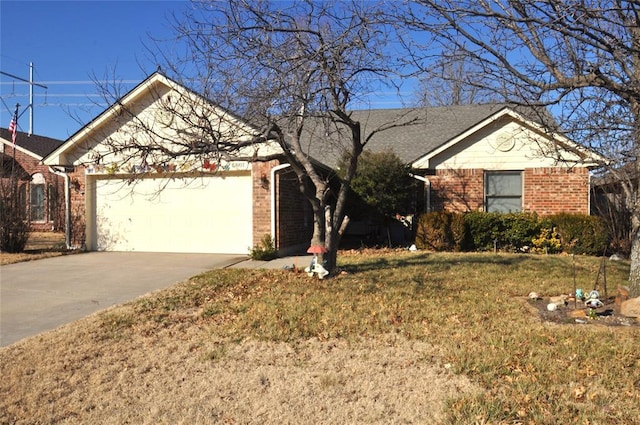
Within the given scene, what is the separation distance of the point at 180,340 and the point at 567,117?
5.96 meters

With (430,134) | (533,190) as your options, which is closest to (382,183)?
(533,190)

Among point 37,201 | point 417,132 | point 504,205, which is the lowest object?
point 504,205

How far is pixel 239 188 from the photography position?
13.6m

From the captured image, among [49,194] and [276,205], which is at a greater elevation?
[49,194]

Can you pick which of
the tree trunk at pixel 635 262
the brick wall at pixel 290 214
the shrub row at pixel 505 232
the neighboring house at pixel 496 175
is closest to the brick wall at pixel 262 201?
the brick wall at pixel 290 214

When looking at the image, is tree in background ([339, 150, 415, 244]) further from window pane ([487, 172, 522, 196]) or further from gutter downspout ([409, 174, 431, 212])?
window pane ([487, 172, 522, 196])

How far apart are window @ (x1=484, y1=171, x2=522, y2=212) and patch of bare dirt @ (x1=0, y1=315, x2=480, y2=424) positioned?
10649 mm

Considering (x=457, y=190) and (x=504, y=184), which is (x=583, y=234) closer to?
(x=504, y=184)

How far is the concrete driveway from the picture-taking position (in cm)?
692

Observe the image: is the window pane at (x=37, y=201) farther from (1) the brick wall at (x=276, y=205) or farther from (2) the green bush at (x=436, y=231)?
(2) the green bush at (x=436, y=231)

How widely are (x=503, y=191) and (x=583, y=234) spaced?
2698 mm

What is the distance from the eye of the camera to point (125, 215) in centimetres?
1455

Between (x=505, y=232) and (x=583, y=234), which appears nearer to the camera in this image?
(x=583, y=234)

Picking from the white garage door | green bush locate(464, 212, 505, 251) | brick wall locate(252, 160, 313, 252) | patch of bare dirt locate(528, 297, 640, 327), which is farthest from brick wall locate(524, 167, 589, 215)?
the white garage door
